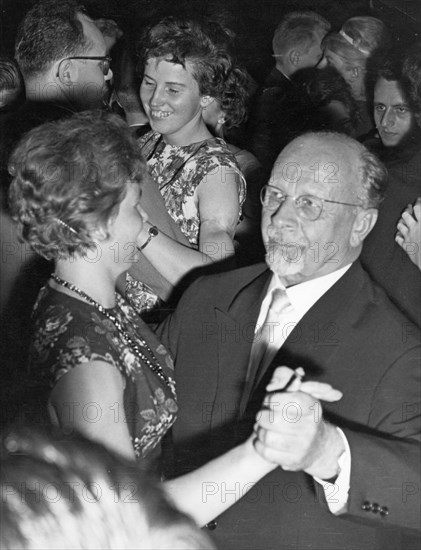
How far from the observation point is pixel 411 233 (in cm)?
179

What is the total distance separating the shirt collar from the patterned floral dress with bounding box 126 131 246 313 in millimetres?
435

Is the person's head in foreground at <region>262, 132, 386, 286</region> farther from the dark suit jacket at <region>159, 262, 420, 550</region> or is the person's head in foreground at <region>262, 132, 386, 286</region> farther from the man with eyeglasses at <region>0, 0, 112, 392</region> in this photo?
the man with eyeglasses at <region>0, 0, 112, 392</region>

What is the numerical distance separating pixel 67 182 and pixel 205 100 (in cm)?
82

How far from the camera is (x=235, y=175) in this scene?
197 centimetres

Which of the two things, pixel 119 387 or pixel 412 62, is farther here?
pixel 412 62

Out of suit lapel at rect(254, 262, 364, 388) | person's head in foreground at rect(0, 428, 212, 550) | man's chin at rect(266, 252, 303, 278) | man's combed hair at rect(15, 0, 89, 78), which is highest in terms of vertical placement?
person's head in foreground at rect(0, 428, 212, 550)

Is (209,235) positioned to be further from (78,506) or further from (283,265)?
(78,506)

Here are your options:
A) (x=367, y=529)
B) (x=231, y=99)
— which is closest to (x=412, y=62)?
(x=231, y=99)

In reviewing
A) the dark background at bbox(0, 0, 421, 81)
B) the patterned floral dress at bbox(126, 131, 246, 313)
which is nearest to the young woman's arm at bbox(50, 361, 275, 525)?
the patterned floral dress at bbox(126, 131, 246, 313)

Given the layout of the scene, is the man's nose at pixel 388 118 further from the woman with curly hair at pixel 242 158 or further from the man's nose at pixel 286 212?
the man's nose at pixel 286 212

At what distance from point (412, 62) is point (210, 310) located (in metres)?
0.76

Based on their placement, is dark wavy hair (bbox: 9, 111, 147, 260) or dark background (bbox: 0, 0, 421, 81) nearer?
dark wavy hair (bbox: 9, 111, 147, 260)

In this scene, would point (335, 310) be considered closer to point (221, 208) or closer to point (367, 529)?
point (367, 529)

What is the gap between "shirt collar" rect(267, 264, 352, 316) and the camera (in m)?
1.56
